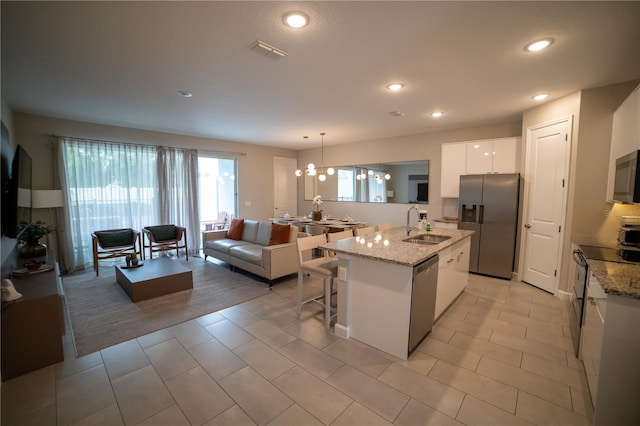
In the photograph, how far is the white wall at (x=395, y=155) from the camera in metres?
5.09

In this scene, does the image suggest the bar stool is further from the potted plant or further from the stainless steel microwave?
the potted plant

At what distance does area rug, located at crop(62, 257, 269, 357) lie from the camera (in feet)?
8.86

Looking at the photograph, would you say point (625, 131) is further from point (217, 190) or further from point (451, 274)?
point (217, 190)

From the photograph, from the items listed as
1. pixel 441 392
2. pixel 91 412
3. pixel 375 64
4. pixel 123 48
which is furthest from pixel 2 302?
pixel 375 64

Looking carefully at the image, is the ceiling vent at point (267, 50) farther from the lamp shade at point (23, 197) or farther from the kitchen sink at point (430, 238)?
the lamp shade at point (23, 197)

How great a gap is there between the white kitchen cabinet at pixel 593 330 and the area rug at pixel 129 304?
10.7 feet

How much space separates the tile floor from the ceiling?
8.75ft

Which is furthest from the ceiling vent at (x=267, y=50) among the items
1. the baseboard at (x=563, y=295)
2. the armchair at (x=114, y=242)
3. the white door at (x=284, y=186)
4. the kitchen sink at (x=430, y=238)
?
the white door at (x=284, y=186)

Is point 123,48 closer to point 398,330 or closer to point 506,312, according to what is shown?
point 398,330

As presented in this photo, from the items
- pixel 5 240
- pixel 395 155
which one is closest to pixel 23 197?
pixel 5 240

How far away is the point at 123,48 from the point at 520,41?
11.1ft

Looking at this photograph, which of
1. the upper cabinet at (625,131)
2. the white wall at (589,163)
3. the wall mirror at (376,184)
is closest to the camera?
the upper cabinet at (625,131)

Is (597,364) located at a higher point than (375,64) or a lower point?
lower

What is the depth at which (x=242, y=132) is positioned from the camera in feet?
19.0
